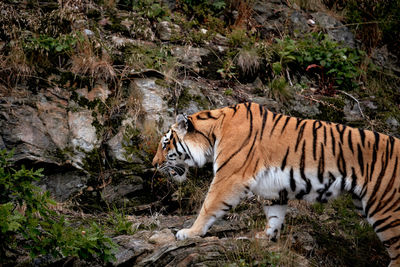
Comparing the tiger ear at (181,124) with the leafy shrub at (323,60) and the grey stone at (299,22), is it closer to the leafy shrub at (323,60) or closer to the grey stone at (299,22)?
the leafy shrub at (323,60)

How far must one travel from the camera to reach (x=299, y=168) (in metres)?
4.60

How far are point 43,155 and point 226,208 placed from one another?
8.92ft

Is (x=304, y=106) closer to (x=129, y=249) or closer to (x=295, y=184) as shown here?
(x=295, y=184)

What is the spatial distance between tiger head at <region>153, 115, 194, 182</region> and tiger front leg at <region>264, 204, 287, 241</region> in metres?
1.14

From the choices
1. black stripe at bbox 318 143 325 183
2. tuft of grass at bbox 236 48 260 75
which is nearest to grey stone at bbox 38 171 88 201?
black stripe at bbox 318 143 325 183

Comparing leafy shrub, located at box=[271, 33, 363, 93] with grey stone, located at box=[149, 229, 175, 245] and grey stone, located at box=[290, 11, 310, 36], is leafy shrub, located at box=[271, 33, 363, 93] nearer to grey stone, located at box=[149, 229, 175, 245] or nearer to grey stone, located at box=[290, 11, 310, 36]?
grey stone, located at box=[290, 11, 310, 36]

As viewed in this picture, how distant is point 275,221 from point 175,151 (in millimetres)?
1472

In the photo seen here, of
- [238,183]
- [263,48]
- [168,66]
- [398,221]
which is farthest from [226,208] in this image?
[263,48]

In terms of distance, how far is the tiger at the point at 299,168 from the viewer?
4379mm

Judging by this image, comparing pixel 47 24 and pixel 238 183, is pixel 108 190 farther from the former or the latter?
pixel 47 24

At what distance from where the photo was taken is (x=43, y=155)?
578cm

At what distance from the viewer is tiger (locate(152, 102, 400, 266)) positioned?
438cm

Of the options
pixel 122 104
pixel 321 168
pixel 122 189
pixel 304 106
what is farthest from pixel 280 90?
pixel 122 189

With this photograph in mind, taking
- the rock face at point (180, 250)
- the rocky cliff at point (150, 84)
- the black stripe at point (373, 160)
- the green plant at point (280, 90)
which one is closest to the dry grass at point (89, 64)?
the rocky cliff at point (150, 84)
